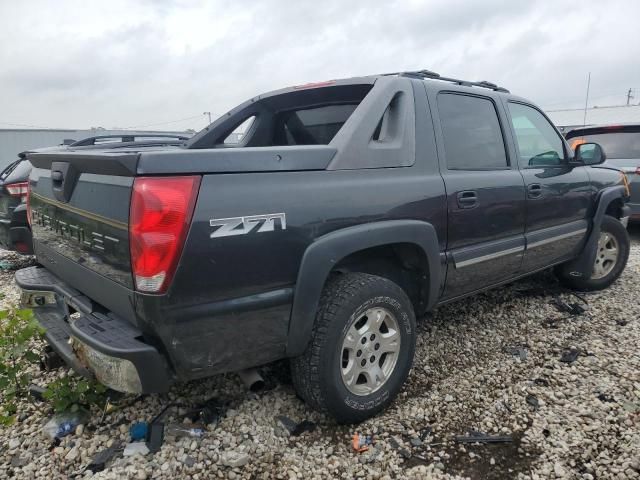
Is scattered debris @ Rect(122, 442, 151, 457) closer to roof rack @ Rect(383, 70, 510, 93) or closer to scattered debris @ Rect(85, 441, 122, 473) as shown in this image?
scattered debris @ Rect(85, 441, 122, 473)

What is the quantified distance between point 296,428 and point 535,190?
2465mm

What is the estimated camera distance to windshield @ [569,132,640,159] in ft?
22.6

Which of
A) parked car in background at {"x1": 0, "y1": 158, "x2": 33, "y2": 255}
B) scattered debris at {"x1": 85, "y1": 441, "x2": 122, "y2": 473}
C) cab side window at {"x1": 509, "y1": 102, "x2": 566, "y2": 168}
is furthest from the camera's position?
parked car in background at {"x1": 0, "y1": 158, "x2": 33, "y2": 255}

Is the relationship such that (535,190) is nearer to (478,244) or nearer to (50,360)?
(478,244)

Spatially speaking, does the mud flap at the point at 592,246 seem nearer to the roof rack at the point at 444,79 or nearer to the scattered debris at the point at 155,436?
the roof rack at the point at 444,79

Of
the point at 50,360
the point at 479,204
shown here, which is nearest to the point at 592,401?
the point at 479,204

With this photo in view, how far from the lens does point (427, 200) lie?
2705 mm

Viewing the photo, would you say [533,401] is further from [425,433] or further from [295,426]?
[295,426]

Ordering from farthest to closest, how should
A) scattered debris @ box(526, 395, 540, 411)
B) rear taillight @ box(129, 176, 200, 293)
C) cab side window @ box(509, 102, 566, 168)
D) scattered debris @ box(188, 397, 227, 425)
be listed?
cab side window @ box(509, 102, 566, 168) < scattered debris @ box(526, 395, 540, 411) < scattered debris @ box(188, 397, 227, 425) < rear taillight @ box(129, 176, 200, 293)

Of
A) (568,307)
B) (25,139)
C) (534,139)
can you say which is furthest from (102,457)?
(25,139)

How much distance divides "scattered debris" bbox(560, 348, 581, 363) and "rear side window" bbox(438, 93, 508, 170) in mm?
1431

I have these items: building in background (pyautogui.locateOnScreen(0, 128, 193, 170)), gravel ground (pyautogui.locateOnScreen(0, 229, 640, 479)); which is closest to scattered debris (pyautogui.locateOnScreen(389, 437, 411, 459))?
gravel ground (pyautogui.locateOnScreen(0, 229, 640, 479))

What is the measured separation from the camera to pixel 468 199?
296 cm

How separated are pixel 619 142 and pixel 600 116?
33162 mm
